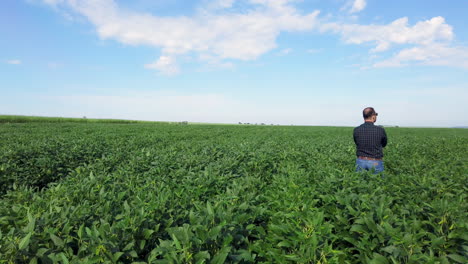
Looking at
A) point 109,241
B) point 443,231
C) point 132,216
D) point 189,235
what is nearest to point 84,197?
point 132,216

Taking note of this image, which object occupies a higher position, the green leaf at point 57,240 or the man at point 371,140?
the man at point 371,140

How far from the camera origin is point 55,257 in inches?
75.2

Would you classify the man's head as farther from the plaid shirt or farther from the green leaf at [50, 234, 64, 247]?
the green leaf at [50, 234, 64, 247]

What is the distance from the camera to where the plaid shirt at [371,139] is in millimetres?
6395

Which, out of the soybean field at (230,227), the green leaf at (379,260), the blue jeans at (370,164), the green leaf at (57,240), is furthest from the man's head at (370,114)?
the green leaf at (57,240)

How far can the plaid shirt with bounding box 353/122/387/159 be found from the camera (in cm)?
639

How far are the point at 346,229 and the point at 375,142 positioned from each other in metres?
4.30

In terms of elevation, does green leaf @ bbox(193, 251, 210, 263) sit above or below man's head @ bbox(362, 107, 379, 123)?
below

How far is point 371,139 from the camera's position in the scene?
6426mm

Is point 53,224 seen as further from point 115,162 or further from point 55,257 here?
point 115,162

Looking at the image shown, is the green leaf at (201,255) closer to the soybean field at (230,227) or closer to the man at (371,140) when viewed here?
the soybean field at (230,227)

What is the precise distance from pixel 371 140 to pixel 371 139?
0.03 metres

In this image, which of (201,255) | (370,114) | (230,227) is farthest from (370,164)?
(201,255)

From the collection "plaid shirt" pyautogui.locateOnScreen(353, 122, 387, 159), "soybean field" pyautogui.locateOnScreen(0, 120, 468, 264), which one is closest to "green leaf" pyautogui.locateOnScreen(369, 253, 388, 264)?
"soybean field" pyautogui.locateOnScreen(0, 120, 468, 264)
